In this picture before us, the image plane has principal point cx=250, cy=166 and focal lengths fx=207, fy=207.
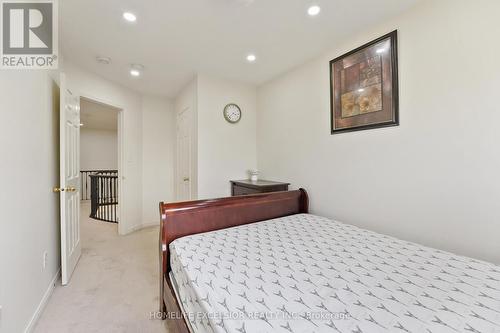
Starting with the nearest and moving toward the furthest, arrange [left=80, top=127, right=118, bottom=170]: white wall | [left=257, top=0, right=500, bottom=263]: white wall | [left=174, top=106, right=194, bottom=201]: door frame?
[left=257, top=0, right=500, bottom=263]: white wall → [left=174, top=106, right=194, bottom=201]: door frame → [left=80, top=127, right=118, bottom=170]: white wall

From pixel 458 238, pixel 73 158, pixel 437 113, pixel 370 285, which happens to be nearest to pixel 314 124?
pixel 437 113

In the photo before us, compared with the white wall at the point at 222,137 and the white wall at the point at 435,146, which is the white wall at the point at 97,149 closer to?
the white wall at the point at 222,137

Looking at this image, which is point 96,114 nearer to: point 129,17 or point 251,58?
point 129,17

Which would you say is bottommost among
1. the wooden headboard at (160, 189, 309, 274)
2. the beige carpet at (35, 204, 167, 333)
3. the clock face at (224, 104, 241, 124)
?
the beige carpet at (35, 204, 167, 333)

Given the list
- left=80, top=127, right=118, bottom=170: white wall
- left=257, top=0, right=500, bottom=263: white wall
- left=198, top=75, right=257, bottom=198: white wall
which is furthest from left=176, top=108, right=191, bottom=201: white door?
left=80, top=127, right=118, bottom=170: white wall

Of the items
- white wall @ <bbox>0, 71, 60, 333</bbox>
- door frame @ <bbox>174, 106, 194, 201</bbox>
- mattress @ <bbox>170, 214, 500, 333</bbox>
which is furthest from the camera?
door frame @ <bbox>174, 106, 194, 201</bbox>

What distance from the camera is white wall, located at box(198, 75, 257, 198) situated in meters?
2.95

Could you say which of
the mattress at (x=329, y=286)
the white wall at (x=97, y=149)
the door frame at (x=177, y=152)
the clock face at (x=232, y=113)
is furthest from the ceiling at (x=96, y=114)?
the mattress at (x=329, y=286)

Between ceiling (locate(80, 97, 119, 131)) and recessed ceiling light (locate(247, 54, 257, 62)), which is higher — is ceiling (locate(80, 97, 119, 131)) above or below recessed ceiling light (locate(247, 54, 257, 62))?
above

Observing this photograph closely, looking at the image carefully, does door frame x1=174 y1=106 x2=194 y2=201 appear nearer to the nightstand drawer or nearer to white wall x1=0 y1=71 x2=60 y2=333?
the nightstand drawer

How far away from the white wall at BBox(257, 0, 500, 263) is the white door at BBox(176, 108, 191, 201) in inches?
81.8

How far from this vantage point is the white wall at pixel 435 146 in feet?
4.49

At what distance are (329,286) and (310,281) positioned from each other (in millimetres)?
87

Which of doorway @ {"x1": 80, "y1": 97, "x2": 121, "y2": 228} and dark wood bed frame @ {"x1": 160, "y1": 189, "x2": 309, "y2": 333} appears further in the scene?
doorway @ {"x1": 80, "y1": 97, "x2": 121, "y2": 228}
